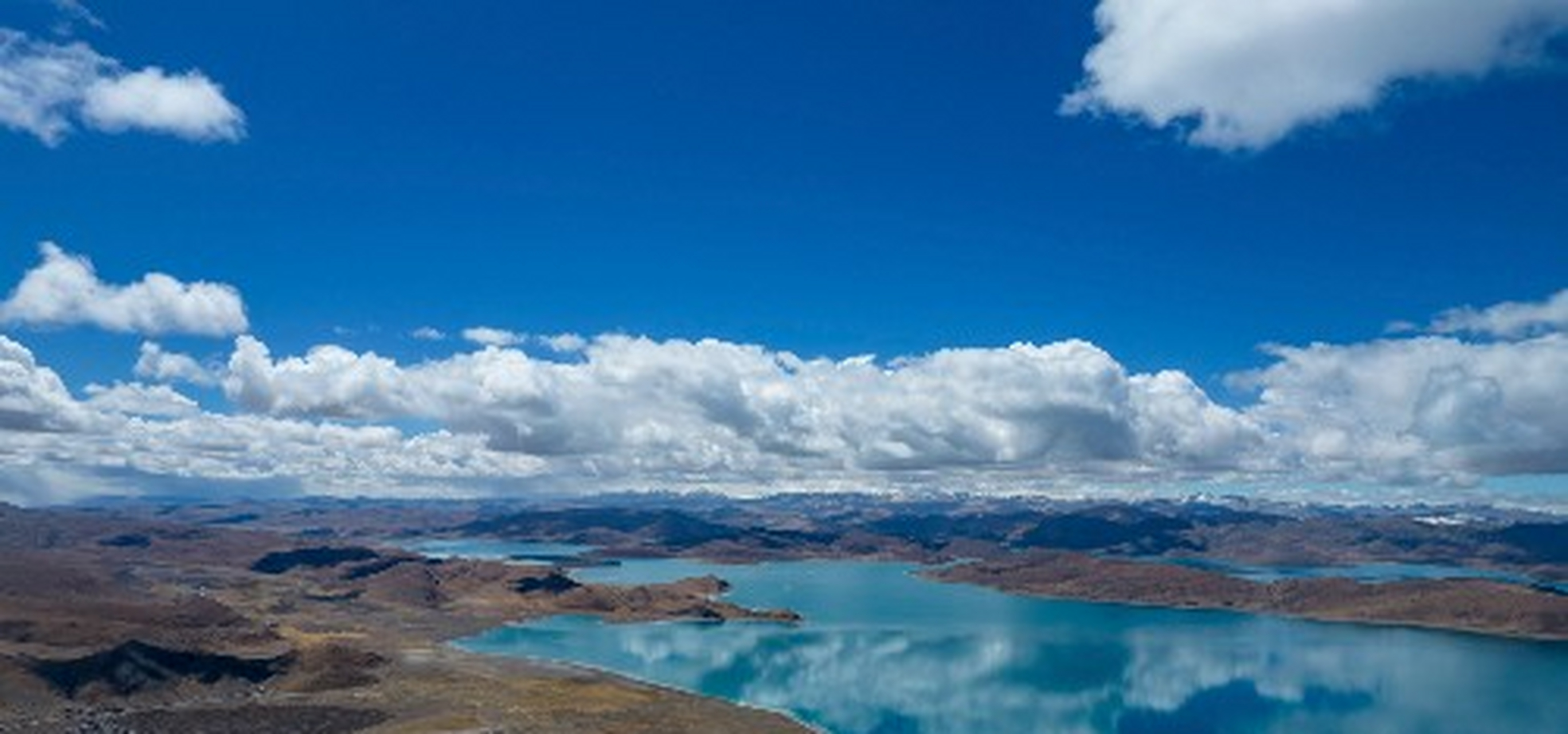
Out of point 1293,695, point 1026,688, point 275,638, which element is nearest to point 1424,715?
point 1293,695

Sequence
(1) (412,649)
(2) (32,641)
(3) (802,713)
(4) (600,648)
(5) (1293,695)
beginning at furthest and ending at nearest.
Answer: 1. (4) (600,648)
2. (1) (412,649)
3. (5) (1293,695)
4. (2) (32,641)
5. (3) (802,713)

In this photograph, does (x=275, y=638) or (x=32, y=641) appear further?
(x=275, y=638)

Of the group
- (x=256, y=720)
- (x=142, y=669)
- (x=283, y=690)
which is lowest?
(x=256, y=720)

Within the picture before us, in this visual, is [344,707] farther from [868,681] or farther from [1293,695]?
[1293,695]

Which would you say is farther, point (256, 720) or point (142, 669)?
point (142, 669)

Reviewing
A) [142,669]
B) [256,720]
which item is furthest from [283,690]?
[256,720]

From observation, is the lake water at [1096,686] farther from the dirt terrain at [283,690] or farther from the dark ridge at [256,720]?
the dark ridge at [256,720]

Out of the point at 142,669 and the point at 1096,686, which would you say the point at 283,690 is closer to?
the point at 142,669

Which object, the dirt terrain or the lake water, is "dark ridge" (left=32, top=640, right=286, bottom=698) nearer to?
the dirt terrain
